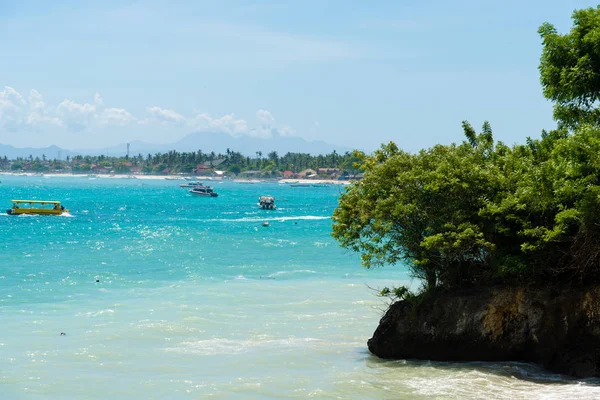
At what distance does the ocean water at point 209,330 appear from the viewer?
17.7m

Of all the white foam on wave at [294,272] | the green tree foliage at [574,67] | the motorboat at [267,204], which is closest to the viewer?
the green tree foliage at [574,67]

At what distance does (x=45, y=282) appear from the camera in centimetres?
3591

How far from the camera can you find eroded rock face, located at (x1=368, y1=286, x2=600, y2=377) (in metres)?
17.4

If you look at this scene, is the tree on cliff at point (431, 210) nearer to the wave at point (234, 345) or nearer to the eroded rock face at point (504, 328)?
the eroded rock face at point (504, 328)

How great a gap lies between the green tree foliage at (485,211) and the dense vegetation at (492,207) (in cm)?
3

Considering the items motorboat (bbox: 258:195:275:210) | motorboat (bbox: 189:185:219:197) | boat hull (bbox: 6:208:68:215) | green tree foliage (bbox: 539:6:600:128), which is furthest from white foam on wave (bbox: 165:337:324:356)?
motorboat (bbox: 189:185:219:197)

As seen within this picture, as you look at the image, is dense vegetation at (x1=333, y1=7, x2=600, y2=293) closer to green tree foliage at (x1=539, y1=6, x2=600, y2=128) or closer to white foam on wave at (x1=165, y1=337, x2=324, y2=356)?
green tree foliage at (x1=539, y1=6, x2=600, y2=128)

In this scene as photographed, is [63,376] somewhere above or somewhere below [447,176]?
below

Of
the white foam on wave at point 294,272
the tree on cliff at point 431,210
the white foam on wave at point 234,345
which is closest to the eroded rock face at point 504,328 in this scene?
the tree on cliff at point 431,210

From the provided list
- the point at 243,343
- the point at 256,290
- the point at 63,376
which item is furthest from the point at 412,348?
the point at 256,290

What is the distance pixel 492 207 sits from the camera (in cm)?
1842

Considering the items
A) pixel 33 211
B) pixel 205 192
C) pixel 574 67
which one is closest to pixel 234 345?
pixel 574 67

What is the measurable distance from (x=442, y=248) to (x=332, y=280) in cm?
1812

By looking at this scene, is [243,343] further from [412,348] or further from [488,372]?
[488,372]
